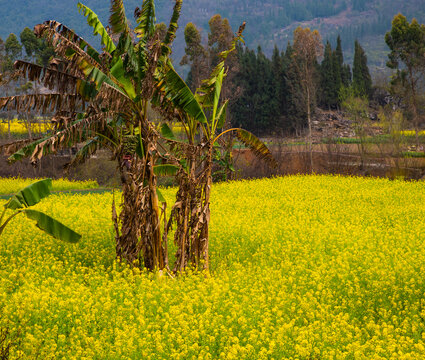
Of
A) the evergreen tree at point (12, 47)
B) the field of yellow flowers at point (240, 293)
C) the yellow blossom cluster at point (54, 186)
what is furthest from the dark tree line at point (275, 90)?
the field of yellow flowers at point (240, 293)

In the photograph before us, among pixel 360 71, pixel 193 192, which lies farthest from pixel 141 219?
pixel 360 71

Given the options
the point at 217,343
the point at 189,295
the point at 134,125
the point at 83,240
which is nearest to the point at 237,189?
the point at 83,240

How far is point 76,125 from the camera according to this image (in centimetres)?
1006

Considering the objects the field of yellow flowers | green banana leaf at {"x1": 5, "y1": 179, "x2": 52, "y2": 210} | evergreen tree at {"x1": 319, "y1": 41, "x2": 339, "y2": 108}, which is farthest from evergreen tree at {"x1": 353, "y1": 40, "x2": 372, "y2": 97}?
green banana leaf at {"x1": 5, "y1": 179, "x2": 52, "y2": 210}

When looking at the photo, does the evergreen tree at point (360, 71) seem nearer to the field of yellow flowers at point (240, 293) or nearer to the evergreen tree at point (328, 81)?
the evergreen tree at point (328, 81)

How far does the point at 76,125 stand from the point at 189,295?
409 centimetres

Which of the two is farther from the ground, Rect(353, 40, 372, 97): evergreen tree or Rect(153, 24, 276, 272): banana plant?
Rect(353, 40, 372, 97): evergreen tree

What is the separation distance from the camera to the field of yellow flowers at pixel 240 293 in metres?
6.89

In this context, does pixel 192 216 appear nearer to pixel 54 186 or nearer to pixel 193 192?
pixel 193 192

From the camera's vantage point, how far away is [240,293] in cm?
949

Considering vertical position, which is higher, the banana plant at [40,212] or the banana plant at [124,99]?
the banana plant at [124,99]

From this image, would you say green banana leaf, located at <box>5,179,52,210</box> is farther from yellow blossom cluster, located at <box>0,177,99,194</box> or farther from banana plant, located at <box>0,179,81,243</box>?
yellow blossom cluster, located at <box>0,177,99,194</box>

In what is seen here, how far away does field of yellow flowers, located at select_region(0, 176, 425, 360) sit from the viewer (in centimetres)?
689

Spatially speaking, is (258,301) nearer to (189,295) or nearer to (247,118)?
(189,295)
